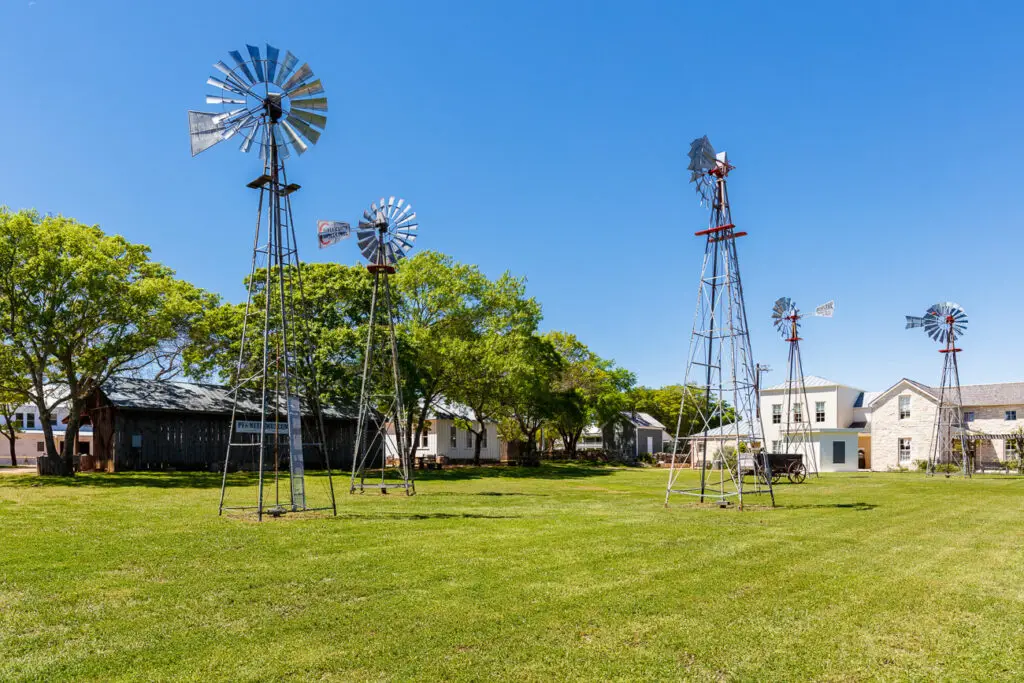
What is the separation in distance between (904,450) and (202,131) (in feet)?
164

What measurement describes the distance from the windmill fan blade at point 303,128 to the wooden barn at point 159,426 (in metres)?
20.7

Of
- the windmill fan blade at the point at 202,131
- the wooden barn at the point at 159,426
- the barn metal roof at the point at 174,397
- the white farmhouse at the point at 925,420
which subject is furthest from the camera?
the white farmhouse at the point at 925,420

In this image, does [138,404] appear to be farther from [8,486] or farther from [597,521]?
[597,521]

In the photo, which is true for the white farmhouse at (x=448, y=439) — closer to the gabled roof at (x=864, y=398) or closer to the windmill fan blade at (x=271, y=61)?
the gabled roof at (x=864, y=398)

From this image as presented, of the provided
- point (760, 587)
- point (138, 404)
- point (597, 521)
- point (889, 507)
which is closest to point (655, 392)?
point (138, 404)

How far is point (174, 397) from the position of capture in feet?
125

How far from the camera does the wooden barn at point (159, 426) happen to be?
117 ft

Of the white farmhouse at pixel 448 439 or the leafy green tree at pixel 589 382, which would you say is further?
the leafy green tree at pixel 589 382

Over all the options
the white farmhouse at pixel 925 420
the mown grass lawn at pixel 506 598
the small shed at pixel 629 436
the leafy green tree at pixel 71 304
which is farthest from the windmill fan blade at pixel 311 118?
the small shed at pixel 629 436

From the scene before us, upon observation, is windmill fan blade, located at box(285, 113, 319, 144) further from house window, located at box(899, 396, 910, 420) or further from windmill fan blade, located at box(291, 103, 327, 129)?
house window, located at box(899, 396, 910, 420)

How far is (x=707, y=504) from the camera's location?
63.4ft

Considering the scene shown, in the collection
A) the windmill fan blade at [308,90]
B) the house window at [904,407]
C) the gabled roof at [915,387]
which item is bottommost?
the house window at [904,407]

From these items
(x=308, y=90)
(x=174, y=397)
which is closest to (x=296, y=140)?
(x=308, y=90)

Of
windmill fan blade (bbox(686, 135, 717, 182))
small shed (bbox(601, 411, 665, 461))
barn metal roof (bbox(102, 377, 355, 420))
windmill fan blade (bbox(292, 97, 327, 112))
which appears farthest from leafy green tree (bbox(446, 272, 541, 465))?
small shed (bbox(601, 411, 665, 461))
